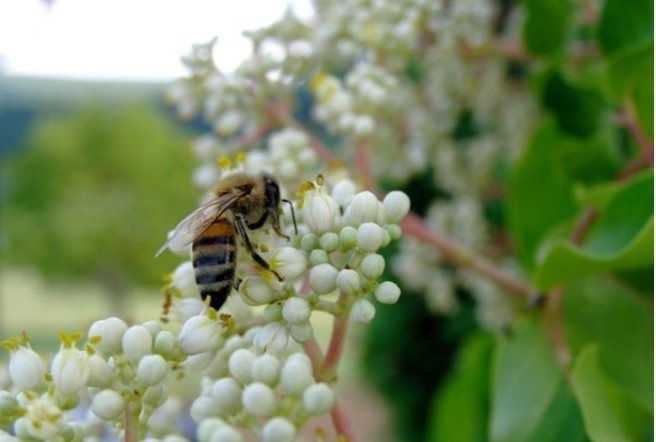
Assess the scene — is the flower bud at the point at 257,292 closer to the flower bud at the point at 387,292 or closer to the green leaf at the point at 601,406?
the flower bud at the point at 387,292

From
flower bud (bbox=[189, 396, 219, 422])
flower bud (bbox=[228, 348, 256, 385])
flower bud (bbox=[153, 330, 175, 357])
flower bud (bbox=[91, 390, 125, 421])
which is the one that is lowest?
flower bud (bbox=[189, 396, 219, 422])

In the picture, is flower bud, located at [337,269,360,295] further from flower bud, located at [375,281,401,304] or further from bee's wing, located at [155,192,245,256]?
bee's wing, located at [155,192,245,256]

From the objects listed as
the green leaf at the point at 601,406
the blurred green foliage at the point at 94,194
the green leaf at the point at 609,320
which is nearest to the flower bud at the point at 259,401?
the green leaf at the point at 601,406

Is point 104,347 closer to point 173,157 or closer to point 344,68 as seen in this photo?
point 344,68

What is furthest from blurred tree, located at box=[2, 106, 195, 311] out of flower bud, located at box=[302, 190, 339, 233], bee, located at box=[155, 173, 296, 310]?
flower bud, located at box=[302, 190, 339, 233]

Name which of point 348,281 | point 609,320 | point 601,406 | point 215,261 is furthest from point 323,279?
point 609,320

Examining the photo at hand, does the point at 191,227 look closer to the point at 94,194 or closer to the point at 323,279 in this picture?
the point at 323,279

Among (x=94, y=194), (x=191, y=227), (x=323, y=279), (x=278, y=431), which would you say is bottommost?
(x=278, y=431)
